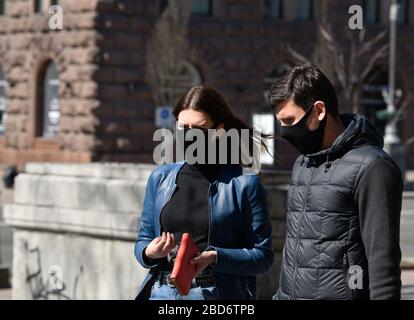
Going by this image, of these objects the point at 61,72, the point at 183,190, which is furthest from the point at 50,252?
the point at 61,72

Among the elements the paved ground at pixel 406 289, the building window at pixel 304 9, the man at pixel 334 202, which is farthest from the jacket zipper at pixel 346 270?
the building window at pixel 304 9

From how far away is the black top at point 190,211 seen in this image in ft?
19.6

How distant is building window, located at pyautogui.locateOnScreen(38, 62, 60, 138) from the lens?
4081cm

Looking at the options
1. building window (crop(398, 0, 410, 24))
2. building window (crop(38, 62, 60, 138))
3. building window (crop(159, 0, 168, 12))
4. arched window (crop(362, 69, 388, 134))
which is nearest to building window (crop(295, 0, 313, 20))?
arched window (crop(362, 69, 388, 134))

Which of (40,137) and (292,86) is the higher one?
(292,86)

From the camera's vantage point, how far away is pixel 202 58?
41.1m

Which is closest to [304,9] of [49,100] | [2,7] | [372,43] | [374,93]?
[372,43]

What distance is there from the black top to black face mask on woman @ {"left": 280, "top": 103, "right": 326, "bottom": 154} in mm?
683

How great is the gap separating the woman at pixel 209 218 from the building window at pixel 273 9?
37.1m

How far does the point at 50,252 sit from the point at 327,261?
7.39 m

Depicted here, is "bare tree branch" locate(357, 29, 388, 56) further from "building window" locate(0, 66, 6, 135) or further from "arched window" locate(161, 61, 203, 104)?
"building window" locate(0, 66, 6, 135)

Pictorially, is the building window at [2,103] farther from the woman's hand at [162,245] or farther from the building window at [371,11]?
the woman's hand at [162,245]

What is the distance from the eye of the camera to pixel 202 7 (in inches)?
1641

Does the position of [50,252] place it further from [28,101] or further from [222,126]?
[28,101]
